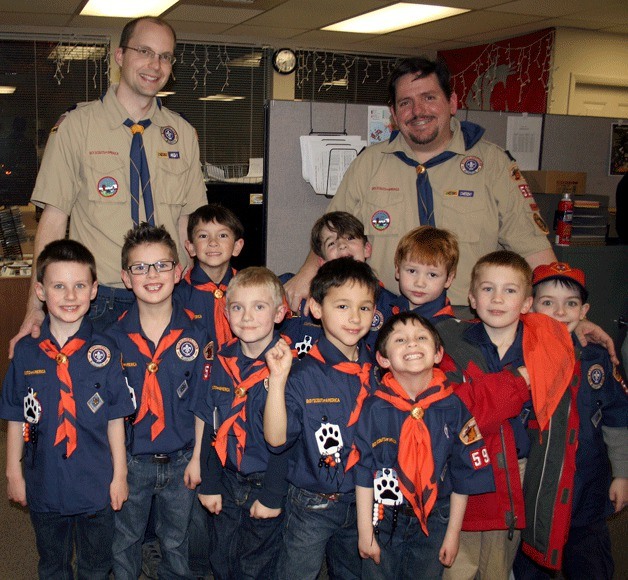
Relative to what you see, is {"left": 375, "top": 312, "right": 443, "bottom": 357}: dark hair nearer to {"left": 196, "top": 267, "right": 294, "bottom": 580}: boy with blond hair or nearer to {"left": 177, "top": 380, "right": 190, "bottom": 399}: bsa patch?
{"left": 196, "top": 267, "right": 294, "bottom": 580}: boy with blond hair

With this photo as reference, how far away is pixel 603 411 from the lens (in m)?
2.14

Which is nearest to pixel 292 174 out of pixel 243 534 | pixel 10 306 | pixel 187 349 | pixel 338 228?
pixel 338 228

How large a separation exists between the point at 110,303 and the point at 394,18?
5343mm

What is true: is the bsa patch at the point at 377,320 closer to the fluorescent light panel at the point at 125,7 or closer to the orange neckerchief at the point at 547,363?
the orange neckerchief at the point at 547,363

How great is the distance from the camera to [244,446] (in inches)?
74.3

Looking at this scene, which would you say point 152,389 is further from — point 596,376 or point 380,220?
point 596,376

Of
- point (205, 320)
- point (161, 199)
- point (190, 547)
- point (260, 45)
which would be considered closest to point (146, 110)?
point (161, 199)

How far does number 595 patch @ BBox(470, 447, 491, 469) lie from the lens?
1.79 metres

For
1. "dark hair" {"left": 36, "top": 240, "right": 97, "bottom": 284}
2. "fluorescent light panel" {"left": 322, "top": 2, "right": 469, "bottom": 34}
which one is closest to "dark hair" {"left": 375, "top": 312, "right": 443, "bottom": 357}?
"dark hair" {"left": 36, "top": 240, "right": 97, "bottom": 284}

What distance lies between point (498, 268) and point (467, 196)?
2.05ft

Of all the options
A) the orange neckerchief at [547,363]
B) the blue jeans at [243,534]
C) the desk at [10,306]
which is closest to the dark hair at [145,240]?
the blue jeans at [243,534]

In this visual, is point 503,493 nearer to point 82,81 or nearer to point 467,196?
point 467,196

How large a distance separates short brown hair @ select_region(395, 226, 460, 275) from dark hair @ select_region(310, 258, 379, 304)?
0.84 feet

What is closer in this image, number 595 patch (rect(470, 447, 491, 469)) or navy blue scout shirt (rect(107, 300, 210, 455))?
number 595 patch (rect(470, 447, 491, 469))
